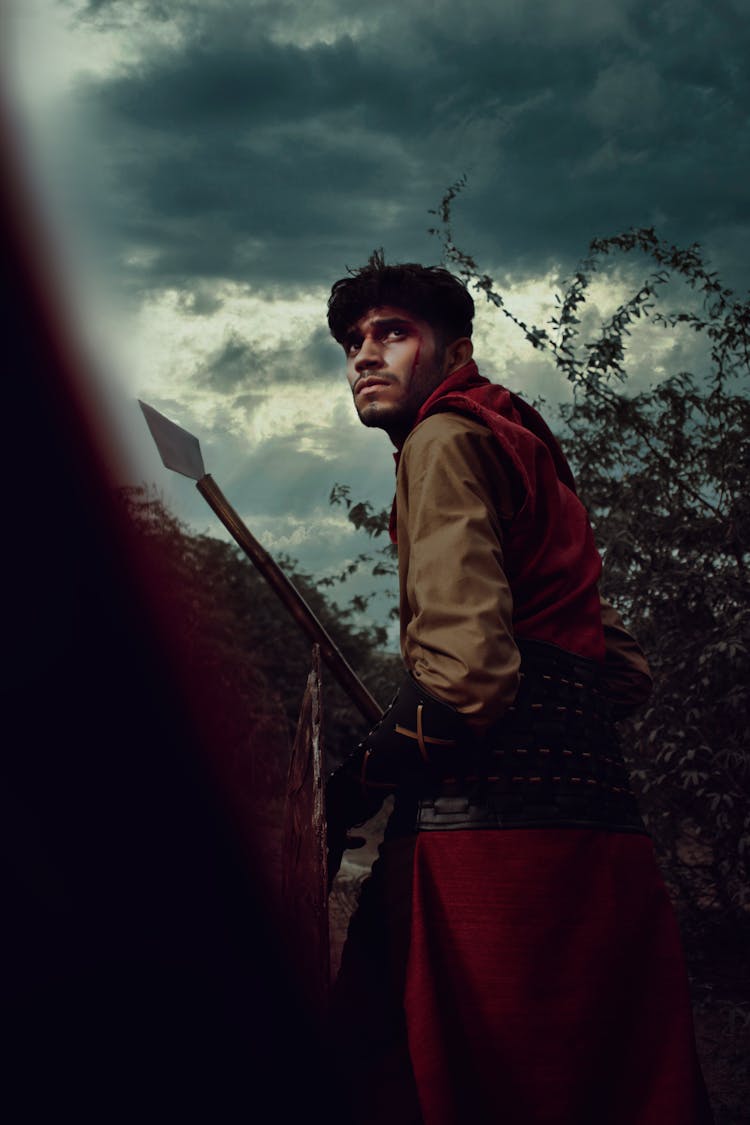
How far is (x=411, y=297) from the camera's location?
2066 mm

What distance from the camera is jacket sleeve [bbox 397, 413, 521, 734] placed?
1.47 m

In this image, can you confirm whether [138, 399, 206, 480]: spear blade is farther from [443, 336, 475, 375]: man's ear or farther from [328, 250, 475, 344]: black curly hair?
[443, 336, 475, 375]: man's ear

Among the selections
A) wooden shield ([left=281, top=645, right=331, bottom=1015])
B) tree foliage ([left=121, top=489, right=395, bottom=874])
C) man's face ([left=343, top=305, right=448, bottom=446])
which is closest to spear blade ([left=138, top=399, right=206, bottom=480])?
man's face ([left=343, top=305, right=448, bottom=446])

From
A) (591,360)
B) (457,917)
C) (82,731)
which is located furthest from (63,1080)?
(591,360)

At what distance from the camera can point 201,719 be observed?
229cm

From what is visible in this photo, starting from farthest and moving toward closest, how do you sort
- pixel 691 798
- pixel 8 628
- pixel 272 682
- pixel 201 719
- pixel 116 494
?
1. pixel 272 682
2. pixel 691 798
3. pixel 201 719
4. pixel 116 494
5. pixel 8 628

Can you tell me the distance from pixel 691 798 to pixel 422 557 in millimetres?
3168

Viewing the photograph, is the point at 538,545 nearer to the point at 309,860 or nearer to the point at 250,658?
the point at 309,860

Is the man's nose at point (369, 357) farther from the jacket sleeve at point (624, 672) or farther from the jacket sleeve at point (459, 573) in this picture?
the jacket sleeve at point (624, 672)

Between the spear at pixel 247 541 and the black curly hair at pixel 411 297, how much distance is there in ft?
1.49

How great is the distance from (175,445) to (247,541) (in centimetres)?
28

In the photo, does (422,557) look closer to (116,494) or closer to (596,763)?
(596,763)

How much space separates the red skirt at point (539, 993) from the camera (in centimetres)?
149

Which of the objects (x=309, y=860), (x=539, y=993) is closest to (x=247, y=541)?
(x=309, y=860)
